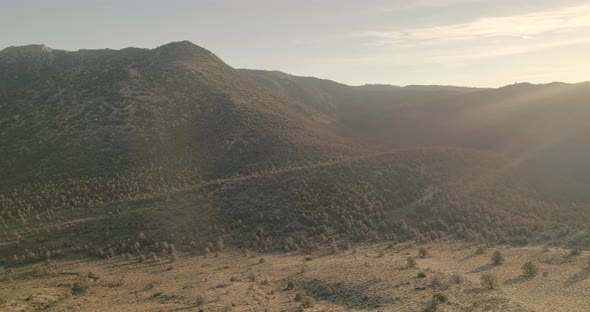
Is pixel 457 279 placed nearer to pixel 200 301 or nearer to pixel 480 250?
pixel 480 250

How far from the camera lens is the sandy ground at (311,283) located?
21188mm

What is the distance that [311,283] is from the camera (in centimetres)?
2550

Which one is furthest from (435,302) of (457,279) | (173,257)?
(173,257)

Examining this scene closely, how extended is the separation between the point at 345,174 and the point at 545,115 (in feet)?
174

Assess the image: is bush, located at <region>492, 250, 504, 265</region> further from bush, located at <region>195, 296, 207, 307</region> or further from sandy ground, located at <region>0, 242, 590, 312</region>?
bush, located at <region>195, 296, 207, 307</region>

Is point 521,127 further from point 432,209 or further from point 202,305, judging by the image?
point 202,305

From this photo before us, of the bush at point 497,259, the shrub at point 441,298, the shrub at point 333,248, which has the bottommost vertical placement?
the shrub at point 333,248

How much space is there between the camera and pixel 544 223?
1454 inches

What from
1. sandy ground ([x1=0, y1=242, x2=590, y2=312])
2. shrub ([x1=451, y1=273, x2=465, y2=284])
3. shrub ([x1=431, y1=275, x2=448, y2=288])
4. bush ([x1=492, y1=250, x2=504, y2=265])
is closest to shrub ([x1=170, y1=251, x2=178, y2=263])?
sandy ground ([x1=0, y1=242, x2=590, y2=312])

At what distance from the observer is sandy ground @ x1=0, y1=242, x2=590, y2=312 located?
2119 centimetres

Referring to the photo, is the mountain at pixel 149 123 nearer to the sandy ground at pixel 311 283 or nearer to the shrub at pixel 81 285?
the sandy ground at pixel 311 283

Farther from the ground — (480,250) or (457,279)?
(457,279)

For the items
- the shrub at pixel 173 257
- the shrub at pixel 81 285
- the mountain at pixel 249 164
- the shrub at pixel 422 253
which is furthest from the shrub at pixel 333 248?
the shrub at pixel 81 285

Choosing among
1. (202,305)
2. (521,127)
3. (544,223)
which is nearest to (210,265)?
(202,305)
